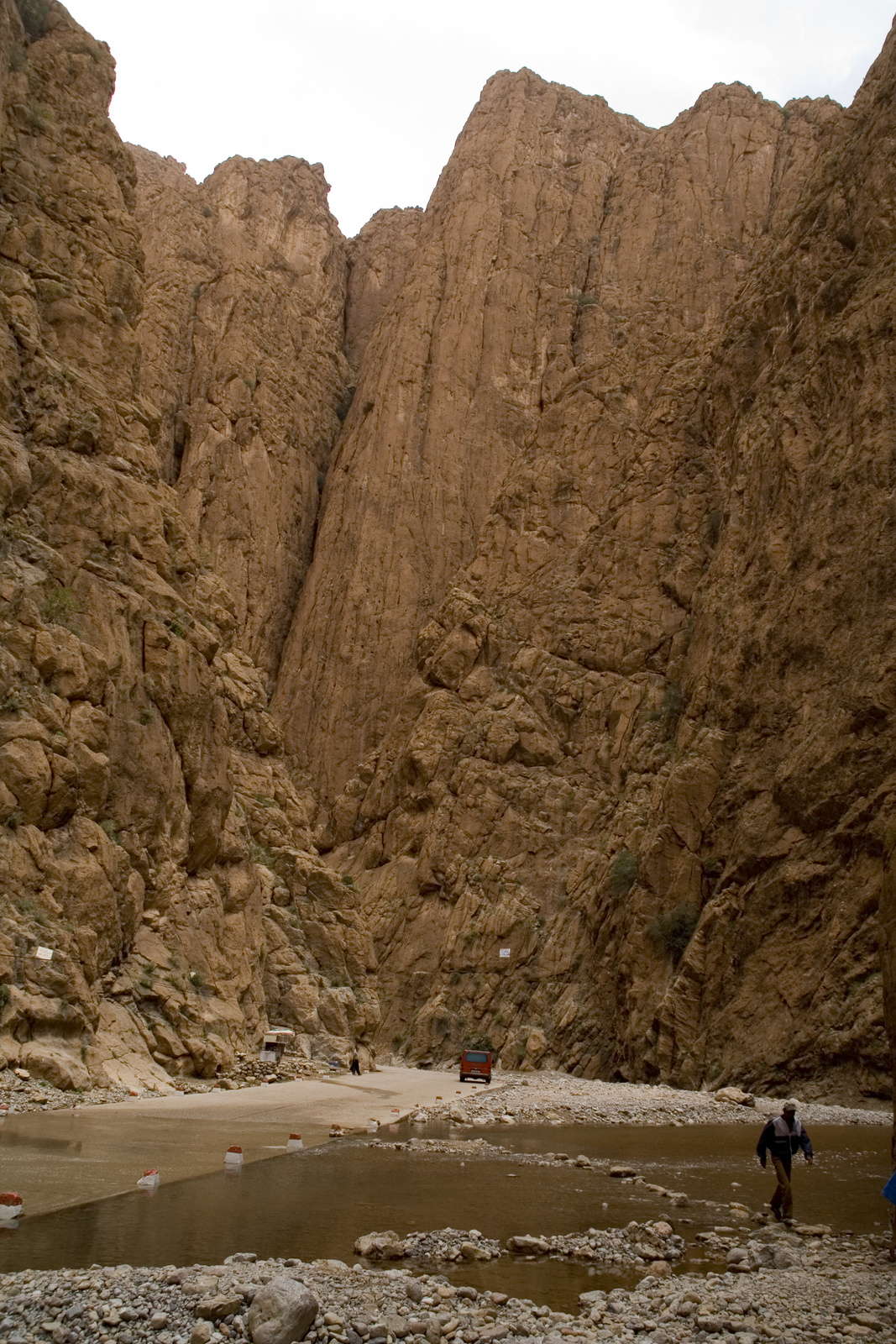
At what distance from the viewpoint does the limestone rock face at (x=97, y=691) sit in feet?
62.2

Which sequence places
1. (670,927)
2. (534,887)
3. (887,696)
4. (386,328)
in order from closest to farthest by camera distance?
(887,696), (670,927), (534,887), (386,328)

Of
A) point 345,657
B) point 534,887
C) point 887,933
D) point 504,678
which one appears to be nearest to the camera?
point 887,933

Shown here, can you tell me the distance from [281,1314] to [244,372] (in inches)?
2634

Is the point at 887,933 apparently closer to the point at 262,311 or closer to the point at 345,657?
the point at 345,657

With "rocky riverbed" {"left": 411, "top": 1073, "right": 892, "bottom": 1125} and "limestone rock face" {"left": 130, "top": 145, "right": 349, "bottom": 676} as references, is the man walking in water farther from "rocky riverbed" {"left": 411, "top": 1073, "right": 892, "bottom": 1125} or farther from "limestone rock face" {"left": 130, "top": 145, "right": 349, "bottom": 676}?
"limestone rock face" {"left": 130, "top": 145, "right": 349, "bottom": 676}

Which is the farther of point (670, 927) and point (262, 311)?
point (262, 311)

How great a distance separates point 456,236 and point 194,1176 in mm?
69652

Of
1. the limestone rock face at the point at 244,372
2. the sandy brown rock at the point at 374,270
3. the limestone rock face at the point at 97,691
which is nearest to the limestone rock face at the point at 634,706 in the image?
the limestone rock face at the point at 244,372

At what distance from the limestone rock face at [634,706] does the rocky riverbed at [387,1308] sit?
20057mm

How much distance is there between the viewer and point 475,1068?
3300 centimetres

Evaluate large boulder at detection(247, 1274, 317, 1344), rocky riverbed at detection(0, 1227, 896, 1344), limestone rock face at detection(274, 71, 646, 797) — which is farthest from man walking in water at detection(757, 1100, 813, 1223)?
limestone rock face at detection(274, 71, 646, 797)

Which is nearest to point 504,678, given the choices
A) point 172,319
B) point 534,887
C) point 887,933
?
point 534,887

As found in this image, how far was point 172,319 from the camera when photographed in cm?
6825

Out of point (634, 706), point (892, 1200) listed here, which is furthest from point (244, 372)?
point (892, 1200)
